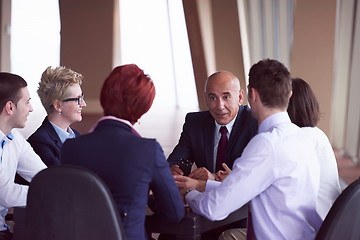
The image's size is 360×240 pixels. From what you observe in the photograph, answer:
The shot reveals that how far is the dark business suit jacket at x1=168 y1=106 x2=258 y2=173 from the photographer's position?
3.35m

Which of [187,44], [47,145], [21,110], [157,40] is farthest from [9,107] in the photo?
[157,40]

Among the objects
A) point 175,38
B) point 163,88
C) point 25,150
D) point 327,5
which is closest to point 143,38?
point 175,38

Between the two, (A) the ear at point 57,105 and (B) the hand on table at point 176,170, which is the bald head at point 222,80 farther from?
(A) the ear at point 57,105

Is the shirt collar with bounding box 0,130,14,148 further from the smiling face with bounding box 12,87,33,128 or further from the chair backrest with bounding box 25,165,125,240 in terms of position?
the chair backrest with bounding box 25,165,125,240

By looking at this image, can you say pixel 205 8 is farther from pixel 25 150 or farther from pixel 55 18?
pixel 25 150

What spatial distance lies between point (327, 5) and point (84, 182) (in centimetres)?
694

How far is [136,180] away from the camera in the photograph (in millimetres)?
2105

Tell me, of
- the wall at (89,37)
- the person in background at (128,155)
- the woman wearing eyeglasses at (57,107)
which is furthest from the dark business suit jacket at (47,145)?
the wall at (89,37)

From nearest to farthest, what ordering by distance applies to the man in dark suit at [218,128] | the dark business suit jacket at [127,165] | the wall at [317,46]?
the dark business suit jacket at [127,165]
the man in dark suit at [218,128]
the wall at [317,46]

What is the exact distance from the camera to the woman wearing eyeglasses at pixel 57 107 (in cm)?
326

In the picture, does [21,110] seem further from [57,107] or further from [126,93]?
[126,93]

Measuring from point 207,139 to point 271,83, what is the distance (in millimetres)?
1124

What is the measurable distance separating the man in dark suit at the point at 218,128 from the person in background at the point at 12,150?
0.88 metres

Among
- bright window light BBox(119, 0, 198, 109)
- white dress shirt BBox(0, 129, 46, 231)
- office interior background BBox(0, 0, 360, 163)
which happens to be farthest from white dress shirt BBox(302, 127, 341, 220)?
bright window light BBox(119, 0, 198, 109)
